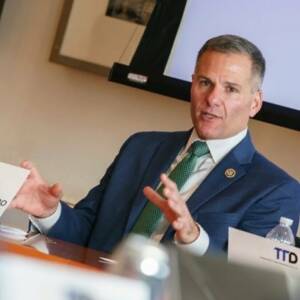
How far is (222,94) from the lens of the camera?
182 cm

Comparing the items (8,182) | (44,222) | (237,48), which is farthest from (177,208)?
(237,48)

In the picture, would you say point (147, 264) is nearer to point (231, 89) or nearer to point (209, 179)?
point (209, 179)

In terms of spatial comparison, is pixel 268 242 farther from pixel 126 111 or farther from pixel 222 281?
pixel 126 111

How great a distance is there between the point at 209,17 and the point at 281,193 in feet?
A: 3.21

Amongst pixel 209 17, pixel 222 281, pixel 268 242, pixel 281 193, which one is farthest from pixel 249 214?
pixel 222 281

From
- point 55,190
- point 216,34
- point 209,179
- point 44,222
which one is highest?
point 216,34

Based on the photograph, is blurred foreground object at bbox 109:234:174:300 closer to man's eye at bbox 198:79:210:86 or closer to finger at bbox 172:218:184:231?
finger at bbox 172:218:184:231

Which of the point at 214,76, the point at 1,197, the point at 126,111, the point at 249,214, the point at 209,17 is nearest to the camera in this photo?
the point at 1,197

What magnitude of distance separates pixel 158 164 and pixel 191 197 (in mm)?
204

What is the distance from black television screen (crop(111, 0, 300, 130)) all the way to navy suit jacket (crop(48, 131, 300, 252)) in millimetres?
533

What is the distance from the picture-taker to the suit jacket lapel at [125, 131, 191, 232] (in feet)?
5.74

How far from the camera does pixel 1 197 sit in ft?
4.10

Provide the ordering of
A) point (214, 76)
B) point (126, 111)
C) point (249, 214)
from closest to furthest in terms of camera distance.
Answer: point (249, 214) < point (214, 76) < point (126, 111)

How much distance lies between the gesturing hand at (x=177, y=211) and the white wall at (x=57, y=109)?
4.44ft
